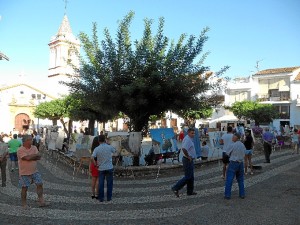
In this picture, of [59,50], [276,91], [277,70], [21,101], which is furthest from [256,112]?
[59,50]

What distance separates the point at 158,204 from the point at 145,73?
6.23 meters

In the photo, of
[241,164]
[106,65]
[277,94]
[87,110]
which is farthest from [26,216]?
[277,94]

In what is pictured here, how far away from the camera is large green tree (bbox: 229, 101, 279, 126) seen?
3953cm

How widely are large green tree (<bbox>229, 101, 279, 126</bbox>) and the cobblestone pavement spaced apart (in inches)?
1179

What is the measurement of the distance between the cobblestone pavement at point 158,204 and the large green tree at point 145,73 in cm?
318

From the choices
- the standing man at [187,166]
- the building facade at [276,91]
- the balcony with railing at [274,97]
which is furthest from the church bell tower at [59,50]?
the standing man at [187,166]

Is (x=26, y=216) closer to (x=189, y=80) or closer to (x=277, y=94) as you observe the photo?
(x=189, y=80)

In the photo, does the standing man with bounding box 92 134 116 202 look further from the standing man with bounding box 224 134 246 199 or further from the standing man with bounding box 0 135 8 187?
the standing man with bounding box 0 135 8 187

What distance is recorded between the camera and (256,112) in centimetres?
3991

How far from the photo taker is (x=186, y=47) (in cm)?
1278

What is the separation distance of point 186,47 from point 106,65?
326 centimetres

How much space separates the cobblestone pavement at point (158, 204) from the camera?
6227 millimetres

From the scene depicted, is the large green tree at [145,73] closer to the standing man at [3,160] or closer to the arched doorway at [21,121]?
the standing man at [3,160]

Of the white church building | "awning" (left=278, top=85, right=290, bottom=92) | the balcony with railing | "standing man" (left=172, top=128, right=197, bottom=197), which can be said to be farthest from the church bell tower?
"standing man" (left=172, top=128, right=197, bottom=197)
